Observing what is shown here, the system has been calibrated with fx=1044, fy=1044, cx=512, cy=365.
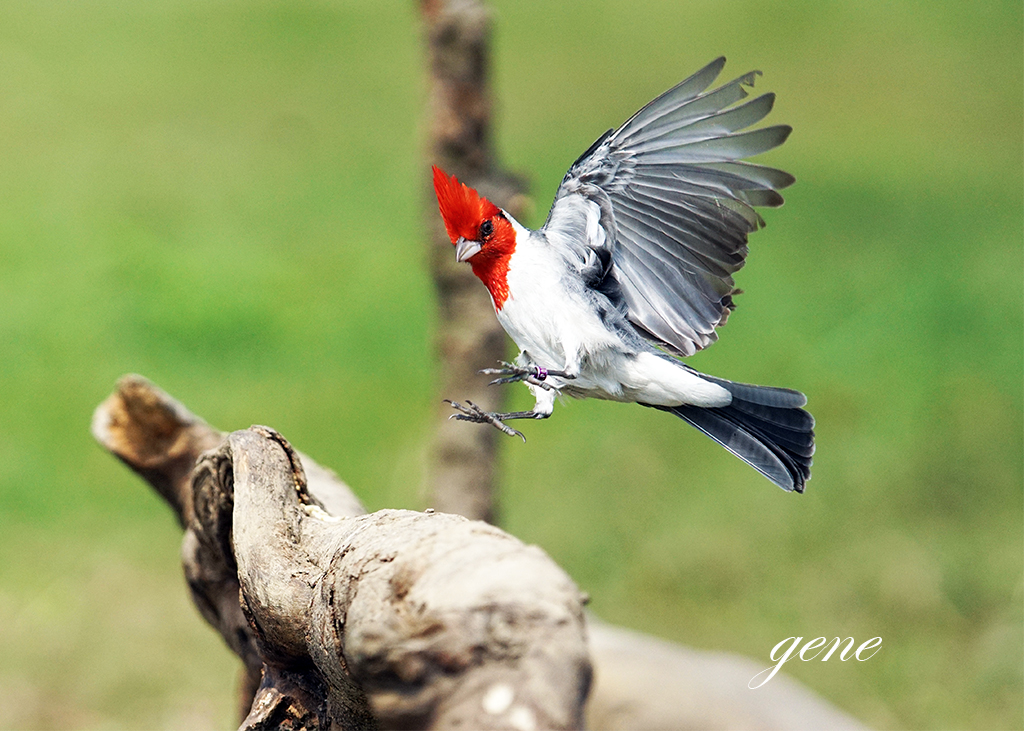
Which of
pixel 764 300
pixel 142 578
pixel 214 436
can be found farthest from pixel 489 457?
pixel 764 300

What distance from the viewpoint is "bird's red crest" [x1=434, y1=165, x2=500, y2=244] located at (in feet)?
4.50

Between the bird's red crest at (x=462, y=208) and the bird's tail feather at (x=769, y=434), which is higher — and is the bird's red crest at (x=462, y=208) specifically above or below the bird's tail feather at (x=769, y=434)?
above

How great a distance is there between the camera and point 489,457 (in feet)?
8.19

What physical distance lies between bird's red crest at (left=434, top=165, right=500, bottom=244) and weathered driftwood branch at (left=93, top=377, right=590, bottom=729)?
40 cm

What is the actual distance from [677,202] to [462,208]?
0.30 metres

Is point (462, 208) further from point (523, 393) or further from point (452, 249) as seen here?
point (523, 393)

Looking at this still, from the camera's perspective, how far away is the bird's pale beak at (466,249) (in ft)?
4.52

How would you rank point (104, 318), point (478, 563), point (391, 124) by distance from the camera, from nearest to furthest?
point (478, 563)
point (104, 318)
point (391, 124)

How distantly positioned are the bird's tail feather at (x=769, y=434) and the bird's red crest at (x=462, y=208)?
0.38 m

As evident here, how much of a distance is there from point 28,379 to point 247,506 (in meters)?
3.69

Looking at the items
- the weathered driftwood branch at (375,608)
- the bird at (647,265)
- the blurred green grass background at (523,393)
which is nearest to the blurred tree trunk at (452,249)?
the blurred green grass background at (523,393)

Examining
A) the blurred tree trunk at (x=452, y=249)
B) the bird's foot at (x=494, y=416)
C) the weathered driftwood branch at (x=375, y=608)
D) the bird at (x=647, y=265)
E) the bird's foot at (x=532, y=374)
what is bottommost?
the weathered driftwood branch at (x=375, y=608)

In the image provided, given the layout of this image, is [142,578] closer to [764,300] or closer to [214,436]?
[214,436]

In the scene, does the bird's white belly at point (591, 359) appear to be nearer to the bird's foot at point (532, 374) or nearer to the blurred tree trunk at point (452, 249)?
the bird's foot at point (532, 374)
